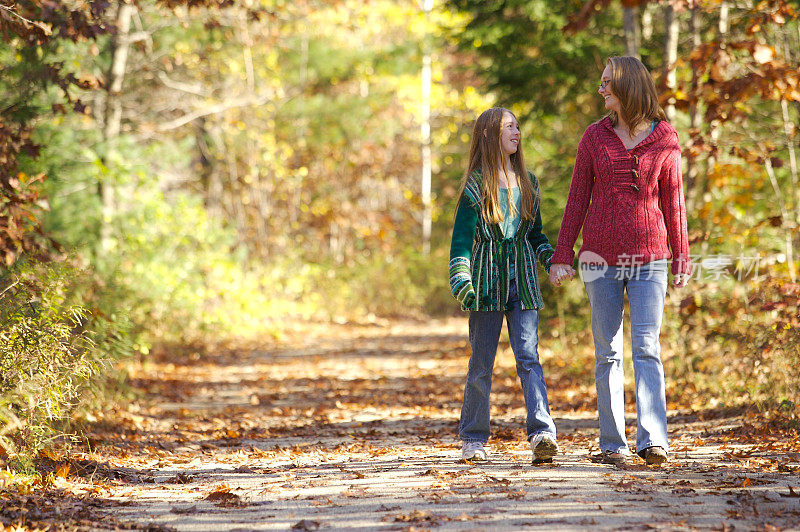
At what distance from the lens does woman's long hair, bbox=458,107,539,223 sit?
5203 millimetres

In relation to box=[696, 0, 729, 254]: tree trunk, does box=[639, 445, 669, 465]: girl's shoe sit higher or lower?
lower

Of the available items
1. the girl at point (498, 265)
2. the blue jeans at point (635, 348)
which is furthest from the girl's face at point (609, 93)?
the blue jeans at point (635, 348)

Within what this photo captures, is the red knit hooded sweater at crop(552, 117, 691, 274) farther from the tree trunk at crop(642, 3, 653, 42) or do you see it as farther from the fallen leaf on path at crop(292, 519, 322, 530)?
the tree trunk at crop(642, 3, 653, 42)

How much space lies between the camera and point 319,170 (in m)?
22.0

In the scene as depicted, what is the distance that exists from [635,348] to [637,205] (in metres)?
0.82

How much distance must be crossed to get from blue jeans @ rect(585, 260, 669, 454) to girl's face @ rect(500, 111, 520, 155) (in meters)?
0.93

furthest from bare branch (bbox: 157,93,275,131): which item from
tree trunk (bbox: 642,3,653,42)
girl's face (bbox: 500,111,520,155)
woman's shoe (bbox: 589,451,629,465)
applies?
woman's shoe (bbox: 589,451,629,465)

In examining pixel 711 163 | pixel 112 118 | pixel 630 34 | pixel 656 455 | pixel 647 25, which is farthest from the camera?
pixel 112 118

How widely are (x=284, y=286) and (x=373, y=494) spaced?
14842 mm

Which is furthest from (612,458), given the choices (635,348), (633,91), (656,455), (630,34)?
(630,34)

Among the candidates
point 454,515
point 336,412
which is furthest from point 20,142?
point 454,515

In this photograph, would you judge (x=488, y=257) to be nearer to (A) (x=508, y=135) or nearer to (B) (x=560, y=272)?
(B) (x=560, y=272)

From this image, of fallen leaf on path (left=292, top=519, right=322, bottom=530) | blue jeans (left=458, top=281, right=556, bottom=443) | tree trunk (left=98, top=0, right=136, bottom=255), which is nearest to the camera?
fallen leaf on path (left=292, top=519, right=322, bottom=530)

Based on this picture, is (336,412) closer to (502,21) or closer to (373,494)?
(373,494)
